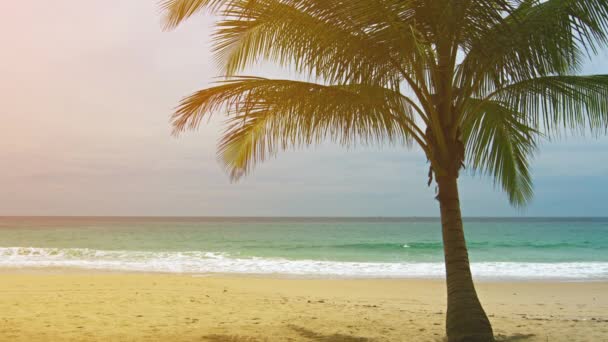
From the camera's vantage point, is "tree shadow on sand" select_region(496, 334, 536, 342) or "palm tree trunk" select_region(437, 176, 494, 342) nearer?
"palm tree trunk" select_region(437, 176, 494, 342)

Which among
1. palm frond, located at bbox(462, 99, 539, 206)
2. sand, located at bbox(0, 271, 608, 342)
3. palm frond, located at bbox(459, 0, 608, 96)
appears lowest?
sand, located at bbox(0, 271, 608, 342)

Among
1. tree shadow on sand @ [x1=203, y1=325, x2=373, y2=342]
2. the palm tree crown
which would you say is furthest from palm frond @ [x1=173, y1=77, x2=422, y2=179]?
tree shadow on sand @ [x1=203, y1=325, x2=373, y2=342]

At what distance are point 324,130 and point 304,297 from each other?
5476 millimetres

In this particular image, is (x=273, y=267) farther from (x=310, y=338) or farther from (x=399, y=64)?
(x=399, y=64)

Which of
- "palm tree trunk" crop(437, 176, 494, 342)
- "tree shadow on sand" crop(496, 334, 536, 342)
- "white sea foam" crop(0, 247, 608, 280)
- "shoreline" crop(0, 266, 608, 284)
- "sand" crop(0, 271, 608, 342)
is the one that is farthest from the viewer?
"white sea foam" crop(0, 247, 608, 280)

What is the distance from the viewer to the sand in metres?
6.22

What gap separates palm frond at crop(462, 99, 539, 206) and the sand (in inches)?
80.0

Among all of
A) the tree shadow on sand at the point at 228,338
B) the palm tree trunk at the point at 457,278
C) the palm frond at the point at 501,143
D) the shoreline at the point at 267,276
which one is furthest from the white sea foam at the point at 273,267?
the palm tree trunk at the point at 457,278

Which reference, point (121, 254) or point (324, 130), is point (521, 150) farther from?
point (121, 254)

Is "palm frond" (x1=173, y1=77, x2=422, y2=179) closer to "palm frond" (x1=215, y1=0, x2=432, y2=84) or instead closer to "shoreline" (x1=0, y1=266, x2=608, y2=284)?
"palm frond" (x1=215, y1=0, x2=432, y2=84)

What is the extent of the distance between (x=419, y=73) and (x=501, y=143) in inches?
107

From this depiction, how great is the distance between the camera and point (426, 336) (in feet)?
20.1

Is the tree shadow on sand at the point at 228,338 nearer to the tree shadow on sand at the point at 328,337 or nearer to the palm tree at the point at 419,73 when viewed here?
the tree shadow on sand at the point at 328,337

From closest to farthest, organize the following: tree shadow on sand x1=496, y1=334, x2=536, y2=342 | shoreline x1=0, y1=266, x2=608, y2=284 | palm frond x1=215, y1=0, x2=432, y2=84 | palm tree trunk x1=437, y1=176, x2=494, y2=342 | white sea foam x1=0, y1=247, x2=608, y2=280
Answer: palm frond x1=215, y1=0, x2=432, y2=84, palm tree trunk x1=437, y1=176, x2=494, y2=342, tree shadow on sand x1=496, y1=334, x2=536, y2=342, shoreline x1=0, y1=266, x2=608, y2=284, white sea foam x1=0, y1=247, x2=608, y2=280
